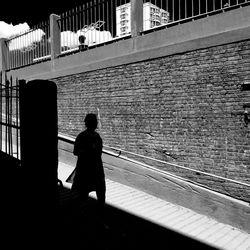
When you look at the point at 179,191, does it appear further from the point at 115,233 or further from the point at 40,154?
the point at 40,154

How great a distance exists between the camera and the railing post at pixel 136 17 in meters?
7.17

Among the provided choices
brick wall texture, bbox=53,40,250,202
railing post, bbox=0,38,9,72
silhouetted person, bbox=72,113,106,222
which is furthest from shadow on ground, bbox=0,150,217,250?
railing post, bbox=0,38,9,72

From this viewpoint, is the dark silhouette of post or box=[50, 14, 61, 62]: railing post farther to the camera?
box=[50, 14, 61, 62]: railing post

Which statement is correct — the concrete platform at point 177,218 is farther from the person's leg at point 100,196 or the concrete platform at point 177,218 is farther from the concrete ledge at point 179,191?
the person's leg at point 100,196

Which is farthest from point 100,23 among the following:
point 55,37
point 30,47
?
point 30,47

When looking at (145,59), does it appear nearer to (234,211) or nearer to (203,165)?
(203,165)

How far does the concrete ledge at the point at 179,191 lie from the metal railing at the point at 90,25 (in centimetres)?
342

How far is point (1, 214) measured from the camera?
12.7ft

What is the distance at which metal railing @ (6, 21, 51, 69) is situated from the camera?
10.4 meters

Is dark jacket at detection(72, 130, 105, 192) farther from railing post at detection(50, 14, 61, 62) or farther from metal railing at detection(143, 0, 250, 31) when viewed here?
railing post at detection(50, 14, 61, 62)

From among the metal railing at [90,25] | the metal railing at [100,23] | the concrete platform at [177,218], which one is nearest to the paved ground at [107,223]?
the concrete platform at [177,218]

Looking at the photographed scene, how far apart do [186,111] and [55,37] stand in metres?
5.72

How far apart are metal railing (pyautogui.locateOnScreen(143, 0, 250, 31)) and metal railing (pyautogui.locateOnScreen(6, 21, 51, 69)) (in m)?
4.27

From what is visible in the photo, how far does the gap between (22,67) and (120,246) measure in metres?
9.16
